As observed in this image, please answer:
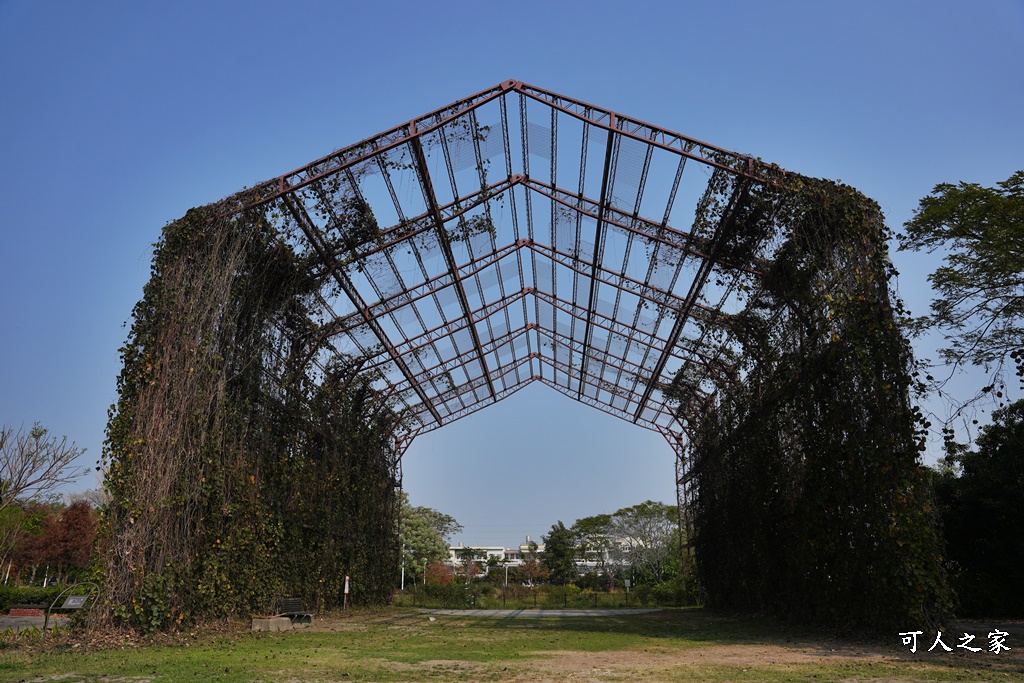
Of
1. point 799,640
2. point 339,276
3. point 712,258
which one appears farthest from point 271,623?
point 712,258

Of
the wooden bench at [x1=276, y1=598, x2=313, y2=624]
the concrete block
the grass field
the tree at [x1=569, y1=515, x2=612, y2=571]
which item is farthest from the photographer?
the tree at [x1=569, y1=515, x2=612, y2=571]

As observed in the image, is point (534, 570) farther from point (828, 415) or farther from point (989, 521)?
point (828, 415)

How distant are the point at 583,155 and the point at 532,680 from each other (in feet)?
32.1

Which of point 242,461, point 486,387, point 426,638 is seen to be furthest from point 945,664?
point 486,387

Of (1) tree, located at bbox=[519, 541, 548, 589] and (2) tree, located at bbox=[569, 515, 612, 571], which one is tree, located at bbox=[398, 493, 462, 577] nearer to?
(1) tree, located at bbox=[519, 541, 548, 589]

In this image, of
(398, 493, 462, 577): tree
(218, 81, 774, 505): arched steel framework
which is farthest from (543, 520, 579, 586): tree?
(218, 81, 774, 505): arched steel framework

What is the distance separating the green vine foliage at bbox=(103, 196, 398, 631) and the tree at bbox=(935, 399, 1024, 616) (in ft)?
48.4

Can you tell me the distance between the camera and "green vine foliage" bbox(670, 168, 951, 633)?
10391 millimetres

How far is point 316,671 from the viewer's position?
777 cm

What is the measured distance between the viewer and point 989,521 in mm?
16141

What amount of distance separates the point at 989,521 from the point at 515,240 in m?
12.9

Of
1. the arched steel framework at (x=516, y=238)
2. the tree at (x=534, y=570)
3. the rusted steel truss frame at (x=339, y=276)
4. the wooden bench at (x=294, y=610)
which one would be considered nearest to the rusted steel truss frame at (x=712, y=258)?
the arched steel framework at (x=516, y=238)

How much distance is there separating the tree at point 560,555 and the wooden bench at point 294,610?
32651 mm

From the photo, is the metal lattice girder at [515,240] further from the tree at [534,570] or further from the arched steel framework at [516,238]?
the tree at [534,570]
